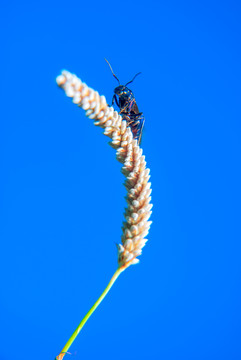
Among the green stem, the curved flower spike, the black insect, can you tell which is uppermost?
the black insect

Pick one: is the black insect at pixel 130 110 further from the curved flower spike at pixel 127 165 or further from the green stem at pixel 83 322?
the green stem at pixel 83 322

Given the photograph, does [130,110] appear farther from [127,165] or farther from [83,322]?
[83,322]

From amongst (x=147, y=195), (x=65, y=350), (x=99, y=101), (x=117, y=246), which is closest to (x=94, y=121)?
(x=99, y=101)

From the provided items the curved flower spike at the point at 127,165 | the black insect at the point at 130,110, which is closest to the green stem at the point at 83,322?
the curved flower spike at the point at 127,165

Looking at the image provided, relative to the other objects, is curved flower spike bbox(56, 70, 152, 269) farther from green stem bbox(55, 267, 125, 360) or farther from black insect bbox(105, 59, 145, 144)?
black insect bbox(105, 59, 145, 144)

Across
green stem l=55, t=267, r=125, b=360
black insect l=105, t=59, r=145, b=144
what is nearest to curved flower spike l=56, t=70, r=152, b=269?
green stem l=55, t=267, r=125, b=360

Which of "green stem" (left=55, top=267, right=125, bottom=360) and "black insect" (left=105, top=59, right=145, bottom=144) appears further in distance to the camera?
"black insect" (left=105, top=59, right=145, bottom=144)

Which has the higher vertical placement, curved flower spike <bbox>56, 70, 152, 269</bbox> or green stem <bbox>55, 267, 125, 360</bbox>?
curved flower spike <bbox>56, 70, 152, 269</bbox>
